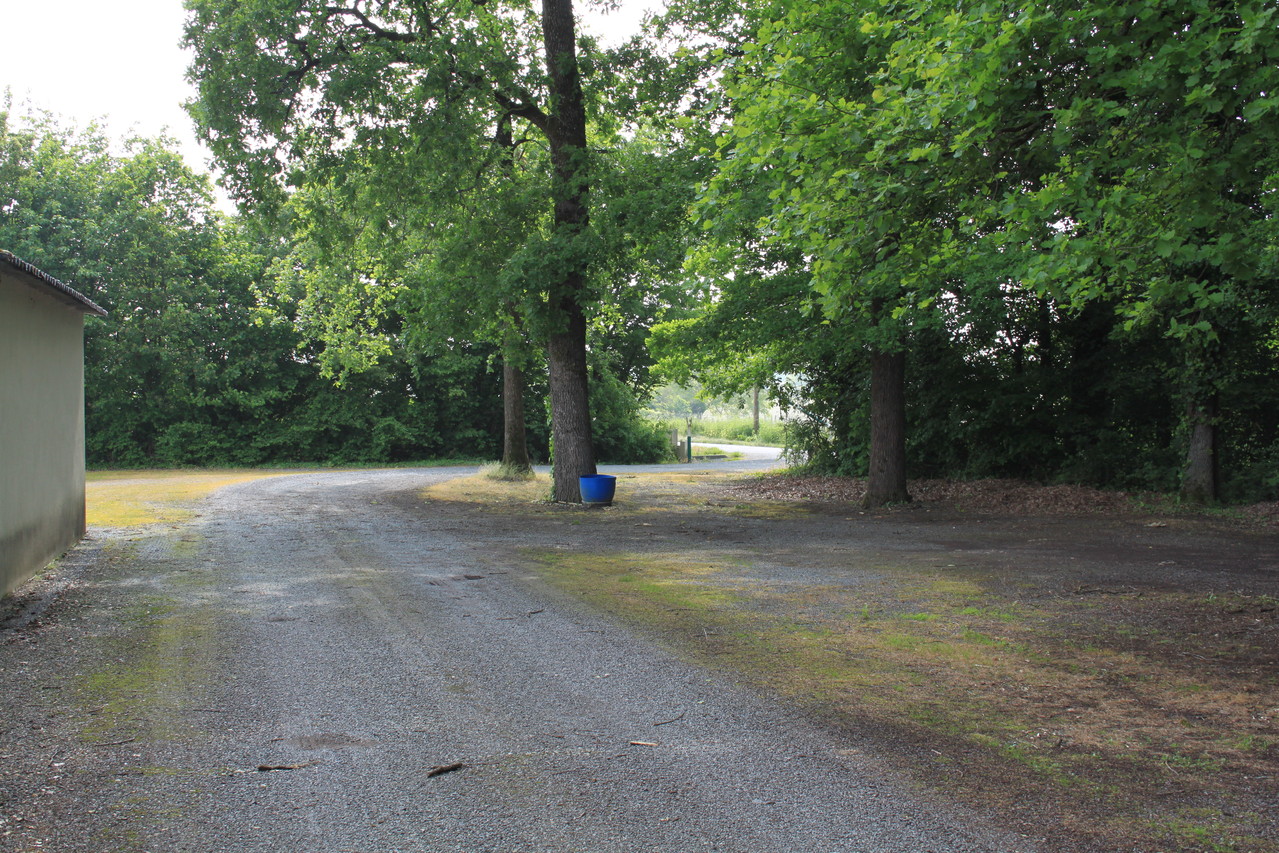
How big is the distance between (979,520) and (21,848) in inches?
490

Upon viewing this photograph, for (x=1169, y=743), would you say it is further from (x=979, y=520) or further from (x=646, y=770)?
(x=979, y=520)

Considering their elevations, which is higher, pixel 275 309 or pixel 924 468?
pixel 275 309

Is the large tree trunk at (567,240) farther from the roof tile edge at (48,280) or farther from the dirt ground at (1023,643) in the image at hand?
the roof tile edge at (48,280)

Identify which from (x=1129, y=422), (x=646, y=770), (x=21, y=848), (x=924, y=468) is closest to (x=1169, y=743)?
(x=646, y=770)

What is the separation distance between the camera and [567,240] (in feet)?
48.3

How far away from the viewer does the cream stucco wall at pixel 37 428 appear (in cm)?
766

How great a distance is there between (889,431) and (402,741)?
12.6 metres

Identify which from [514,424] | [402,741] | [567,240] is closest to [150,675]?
[402,741]

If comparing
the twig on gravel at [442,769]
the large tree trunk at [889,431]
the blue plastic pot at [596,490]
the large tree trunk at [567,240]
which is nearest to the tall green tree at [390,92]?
the large tree trunk at [567,240]

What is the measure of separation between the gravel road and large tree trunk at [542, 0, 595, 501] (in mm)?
8986

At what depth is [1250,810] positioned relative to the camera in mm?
3270

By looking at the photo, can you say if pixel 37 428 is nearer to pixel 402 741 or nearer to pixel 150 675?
pixel 150 675

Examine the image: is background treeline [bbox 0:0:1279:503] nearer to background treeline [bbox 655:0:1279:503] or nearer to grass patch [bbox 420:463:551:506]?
background treeline [bbox 655:0:1279:503]

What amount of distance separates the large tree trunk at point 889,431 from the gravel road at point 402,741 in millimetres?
9430
